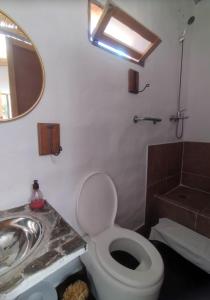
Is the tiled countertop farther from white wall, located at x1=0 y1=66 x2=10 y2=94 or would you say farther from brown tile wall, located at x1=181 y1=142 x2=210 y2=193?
brown tile wall, located at x1=181 y1=142 x2=210 y2=193

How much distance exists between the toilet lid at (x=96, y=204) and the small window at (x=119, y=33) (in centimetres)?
99

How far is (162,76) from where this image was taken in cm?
180

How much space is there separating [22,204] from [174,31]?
2.20m

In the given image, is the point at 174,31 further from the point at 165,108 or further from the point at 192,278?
the point at 192,278

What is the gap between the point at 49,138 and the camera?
103 cm

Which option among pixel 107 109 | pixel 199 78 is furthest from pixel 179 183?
pixel 107 109

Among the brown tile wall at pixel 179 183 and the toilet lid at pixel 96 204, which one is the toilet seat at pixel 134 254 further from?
the brown tile wall at pixel 179 183

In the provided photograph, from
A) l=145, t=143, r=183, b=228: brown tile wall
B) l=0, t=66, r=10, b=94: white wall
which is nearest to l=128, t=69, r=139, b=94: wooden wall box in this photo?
l=145, t=143, r=183, b=228: brown tile wall

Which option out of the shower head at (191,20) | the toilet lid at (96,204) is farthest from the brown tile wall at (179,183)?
the shower head at (191,20)

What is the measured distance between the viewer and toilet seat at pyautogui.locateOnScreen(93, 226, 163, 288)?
936 millimetres

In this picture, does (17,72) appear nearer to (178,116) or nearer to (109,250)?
(109,250)

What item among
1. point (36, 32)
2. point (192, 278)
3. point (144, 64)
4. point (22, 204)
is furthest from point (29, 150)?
point (192, 278)

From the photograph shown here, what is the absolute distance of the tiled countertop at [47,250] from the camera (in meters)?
0.53

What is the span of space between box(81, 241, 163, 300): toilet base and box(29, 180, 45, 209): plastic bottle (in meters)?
0.49
